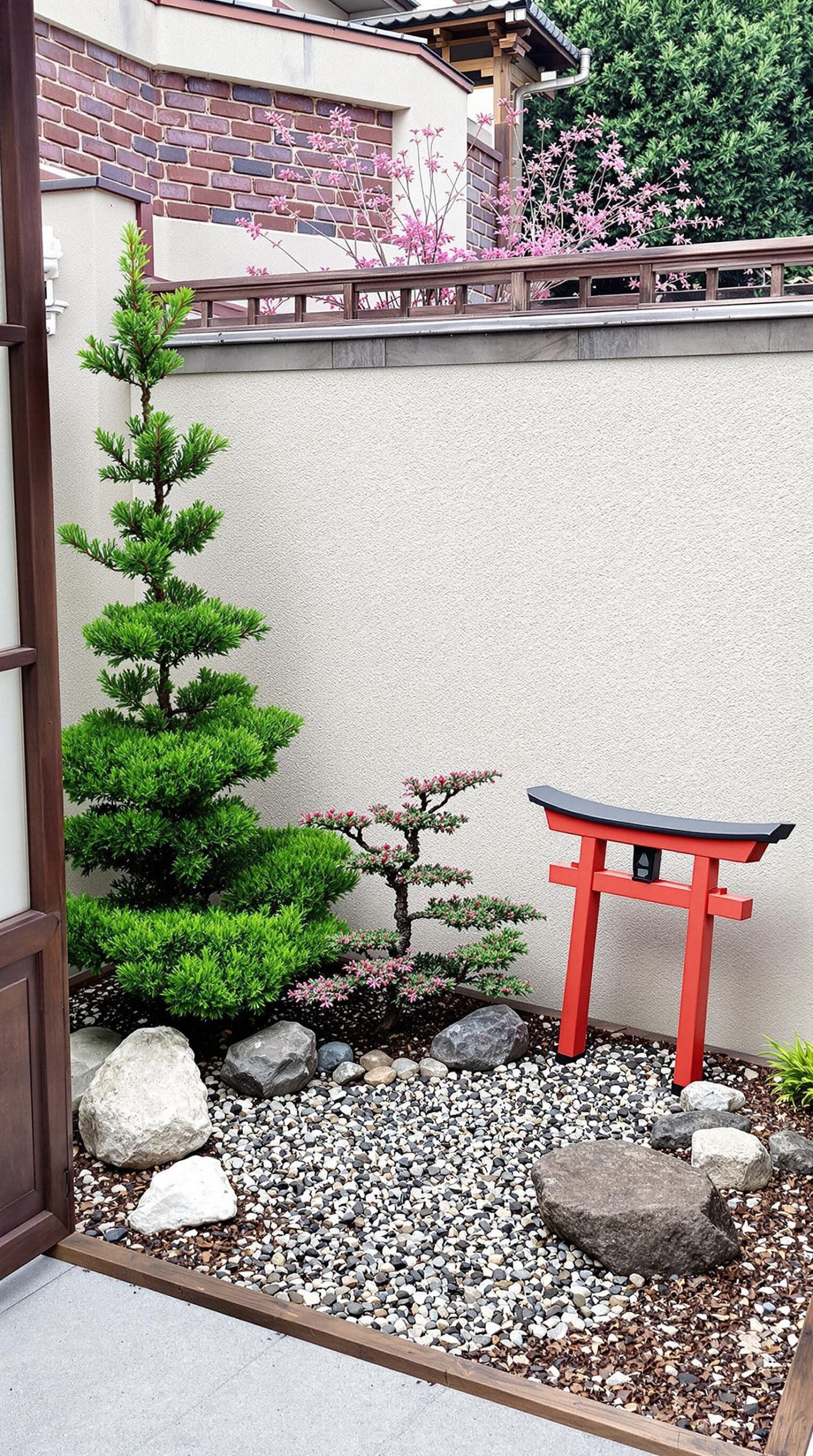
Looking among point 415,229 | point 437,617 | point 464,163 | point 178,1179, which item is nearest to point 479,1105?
point 178,1179

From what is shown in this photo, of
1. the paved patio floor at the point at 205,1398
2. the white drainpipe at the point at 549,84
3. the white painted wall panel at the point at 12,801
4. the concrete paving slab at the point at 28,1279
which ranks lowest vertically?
the concrete paving slab at the point at 28,1279

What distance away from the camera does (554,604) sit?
4316 millimetres

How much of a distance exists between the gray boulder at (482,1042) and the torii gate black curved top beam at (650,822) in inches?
28.1

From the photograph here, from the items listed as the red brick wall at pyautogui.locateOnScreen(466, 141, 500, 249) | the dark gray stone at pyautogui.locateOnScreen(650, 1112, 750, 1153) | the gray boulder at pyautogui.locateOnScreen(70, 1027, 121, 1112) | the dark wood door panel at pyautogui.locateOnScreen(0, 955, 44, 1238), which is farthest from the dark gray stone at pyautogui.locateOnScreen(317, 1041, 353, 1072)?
the red brick wall at pyautogui.locateOnScreen(466, 141, 500, 249)

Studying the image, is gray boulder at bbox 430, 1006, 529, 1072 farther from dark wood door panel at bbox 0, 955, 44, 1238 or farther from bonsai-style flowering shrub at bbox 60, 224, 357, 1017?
dark wood door panel at bbox 0, 955, 44, 1238


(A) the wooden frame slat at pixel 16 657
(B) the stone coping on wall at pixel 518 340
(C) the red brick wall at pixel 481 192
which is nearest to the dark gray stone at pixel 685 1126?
(A) the wooden frame slat at pixel 16 657

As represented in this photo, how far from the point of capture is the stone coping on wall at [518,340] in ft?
12.5

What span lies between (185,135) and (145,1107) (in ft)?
17.2

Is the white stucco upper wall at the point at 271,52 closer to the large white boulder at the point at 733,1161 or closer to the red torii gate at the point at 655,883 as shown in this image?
the red torii gate at the point at 655,883

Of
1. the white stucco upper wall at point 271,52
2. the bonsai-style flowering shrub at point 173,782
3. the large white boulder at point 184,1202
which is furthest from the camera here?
the white stucco upper wall at point 271,52

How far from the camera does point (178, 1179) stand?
3.28 m

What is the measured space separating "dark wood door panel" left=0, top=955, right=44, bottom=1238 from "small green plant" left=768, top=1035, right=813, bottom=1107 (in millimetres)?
2195

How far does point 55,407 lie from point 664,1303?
144 inches

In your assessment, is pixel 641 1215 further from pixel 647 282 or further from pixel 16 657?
pixel 647 282
